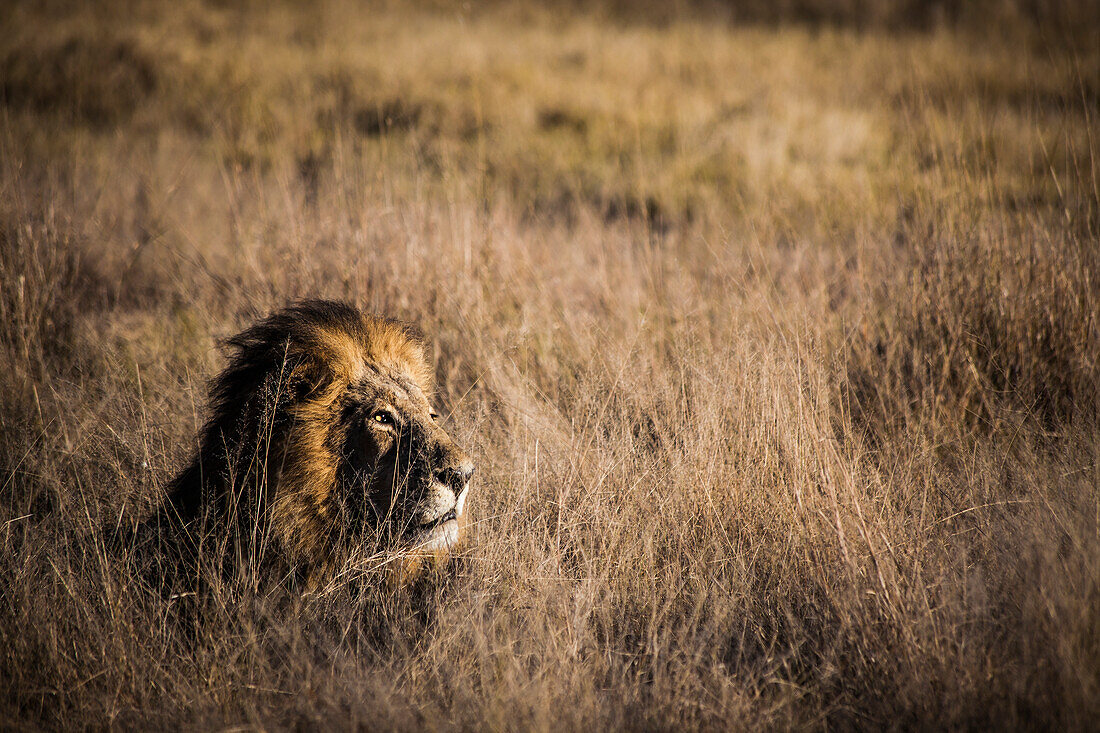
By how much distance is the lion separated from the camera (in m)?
2.45

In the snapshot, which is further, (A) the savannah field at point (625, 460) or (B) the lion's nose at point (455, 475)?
(B) the lion's nose at point (455, 475)

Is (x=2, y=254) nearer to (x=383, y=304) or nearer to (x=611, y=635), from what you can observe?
(x=383, y=304)

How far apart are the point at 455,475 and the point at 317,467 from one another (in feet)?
1.67

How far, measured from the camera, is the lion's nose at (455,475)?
2.46m

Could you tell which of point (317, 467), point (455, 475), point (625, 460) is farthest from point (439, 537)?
point (625, 460)

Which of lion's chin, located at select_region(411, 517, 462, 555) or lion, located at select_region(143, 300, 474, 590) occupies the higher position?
lion, located at select_region(143, 300, 474, 590)

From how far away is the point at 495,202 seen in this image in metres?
8.32

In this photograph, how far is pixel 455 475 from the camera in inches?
97.2

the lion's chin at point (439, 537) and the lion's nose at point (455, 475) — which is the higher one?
the lion's nose at point (455, 475)

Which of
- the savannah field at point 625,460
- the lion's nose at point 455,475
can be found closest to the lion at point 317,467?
the lion's nose at point 455,475

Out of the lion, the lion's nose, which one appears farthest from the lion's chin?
the lion's nose

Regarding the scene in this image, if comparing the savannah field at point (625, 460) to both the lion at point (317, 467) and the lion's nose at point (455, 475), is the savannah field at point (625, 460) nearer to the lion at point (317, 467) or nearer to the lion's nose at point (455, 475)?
the lion at point (317, 467)

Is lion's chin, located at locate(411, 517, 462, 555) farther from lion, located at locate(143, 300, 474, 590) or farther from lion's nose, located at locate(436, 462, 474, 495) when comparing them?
lion's nose, located at locate(436, 462, 474, 495)

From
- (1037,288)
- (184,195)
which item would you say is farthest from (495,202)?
(1037,288)
